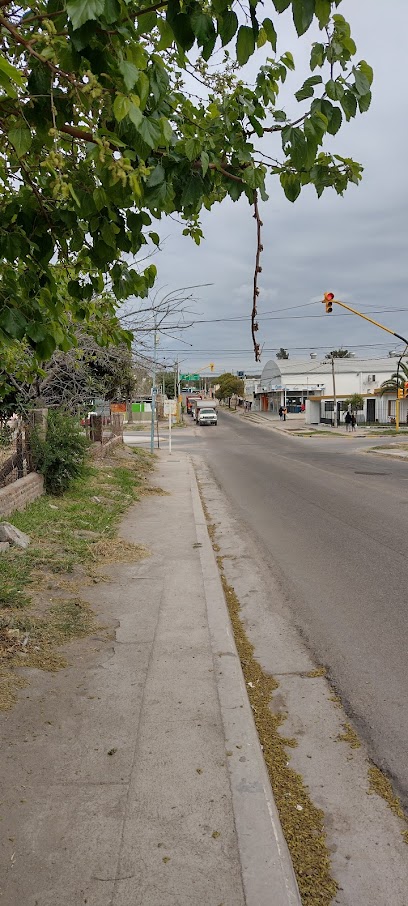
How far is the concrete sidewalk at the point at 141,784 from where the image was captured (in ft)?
8.27

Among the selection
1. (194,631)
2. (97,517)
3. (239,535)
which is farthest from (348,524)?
(194,631)

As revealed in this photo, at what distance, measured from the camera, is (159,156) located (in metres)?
3.58

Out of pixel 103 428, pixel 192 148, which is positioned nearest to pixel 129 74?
pixel 192 148

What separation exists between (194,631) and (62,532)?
364 cm

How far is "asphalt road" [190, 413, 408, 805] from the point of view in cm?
424

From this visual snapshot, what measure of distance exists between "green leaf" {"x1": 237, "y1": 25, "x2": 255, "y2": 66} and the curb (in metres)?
3.21

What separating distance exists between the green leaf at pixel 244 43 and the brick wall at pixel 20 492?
23.0ft

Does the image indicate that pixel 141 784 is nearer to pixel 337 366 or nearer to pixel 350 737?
pixel 350 737

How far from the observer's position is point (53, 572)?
688 centimetres

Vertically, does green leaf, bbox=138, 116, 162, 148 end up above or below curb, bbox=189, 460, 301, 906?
above

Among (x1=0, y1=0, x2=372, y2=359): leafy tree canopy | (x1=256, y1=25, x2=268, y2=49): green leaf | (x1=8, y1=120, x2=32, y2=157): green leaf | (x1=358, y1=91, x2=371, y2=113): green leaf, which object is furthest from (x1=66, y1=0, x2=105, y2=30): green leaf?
(x1=358, y1=91, x2=371, y2=113): green leaf

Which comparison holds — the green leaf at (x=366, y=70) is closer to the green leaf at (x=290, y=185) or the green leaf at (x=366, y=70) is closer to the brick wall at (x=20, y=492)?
the green leaf at (x=290, y=185)

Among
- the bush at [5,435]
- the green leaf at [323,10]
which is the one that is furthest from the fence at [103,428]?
the green leaf at [323,10]

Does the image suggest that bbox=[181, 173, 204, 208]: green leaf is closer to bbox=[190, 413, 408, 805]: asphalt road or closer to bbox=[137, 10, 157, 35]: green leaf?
bbox=[137, 10, 157, 35]: green leaf
